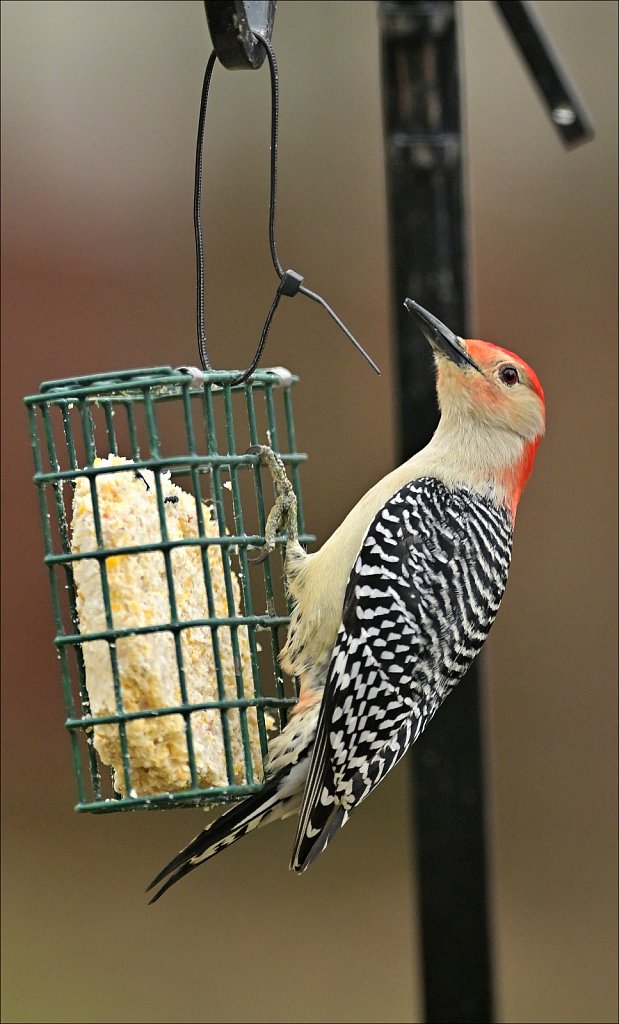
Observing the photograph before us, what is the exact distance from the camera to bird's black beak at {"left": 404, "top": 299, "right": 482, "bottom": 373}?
10.5 ft

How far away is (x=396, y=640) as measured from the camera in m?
3.06

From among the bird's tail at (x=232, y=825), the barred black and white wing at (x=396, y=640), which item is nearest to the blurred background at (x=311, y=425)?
the barred black and white wing at (x=396, y=640)

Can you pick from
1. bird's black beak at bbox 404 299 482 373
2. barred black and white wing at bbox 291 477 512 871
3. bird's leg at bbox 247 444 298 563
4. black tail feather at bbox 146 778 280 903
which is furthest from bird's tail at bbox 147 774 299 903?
bird's black beak at bbox 404 299 482 373

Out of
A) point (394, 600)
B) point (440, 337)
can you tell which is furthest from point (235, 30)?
point (394, 600)

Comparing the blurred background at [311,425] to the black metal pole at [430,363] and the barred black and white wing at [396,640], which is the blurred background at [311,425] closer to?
the black metal pole at [430,363]

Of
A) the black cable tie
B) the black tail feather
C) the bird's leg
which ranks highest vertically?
the black cable tie

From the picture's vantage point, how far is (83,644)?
303 centimetres

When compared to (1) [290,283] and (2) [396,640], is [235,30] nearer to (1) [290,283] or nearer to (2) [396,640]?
(1) [290,283]

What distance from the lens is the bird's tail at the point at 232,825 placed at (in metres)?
2.91

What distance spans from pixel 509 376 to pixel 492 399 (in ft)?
0.25

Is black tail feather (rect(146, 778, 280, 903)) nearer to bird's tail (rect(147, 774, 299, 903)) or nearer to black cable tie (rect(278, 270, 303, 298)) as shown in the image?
bird's tail (rect(147, 774, 299, 903))

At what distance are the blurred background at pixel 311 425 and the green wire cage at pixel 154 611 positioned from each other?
3.57 metres

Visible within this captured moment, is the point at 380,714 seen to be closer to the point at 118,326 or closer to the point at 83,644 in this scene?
the point at 83,644

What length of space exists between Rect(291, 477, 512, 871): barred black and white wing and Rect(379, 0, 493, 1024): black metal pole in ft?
1.19
